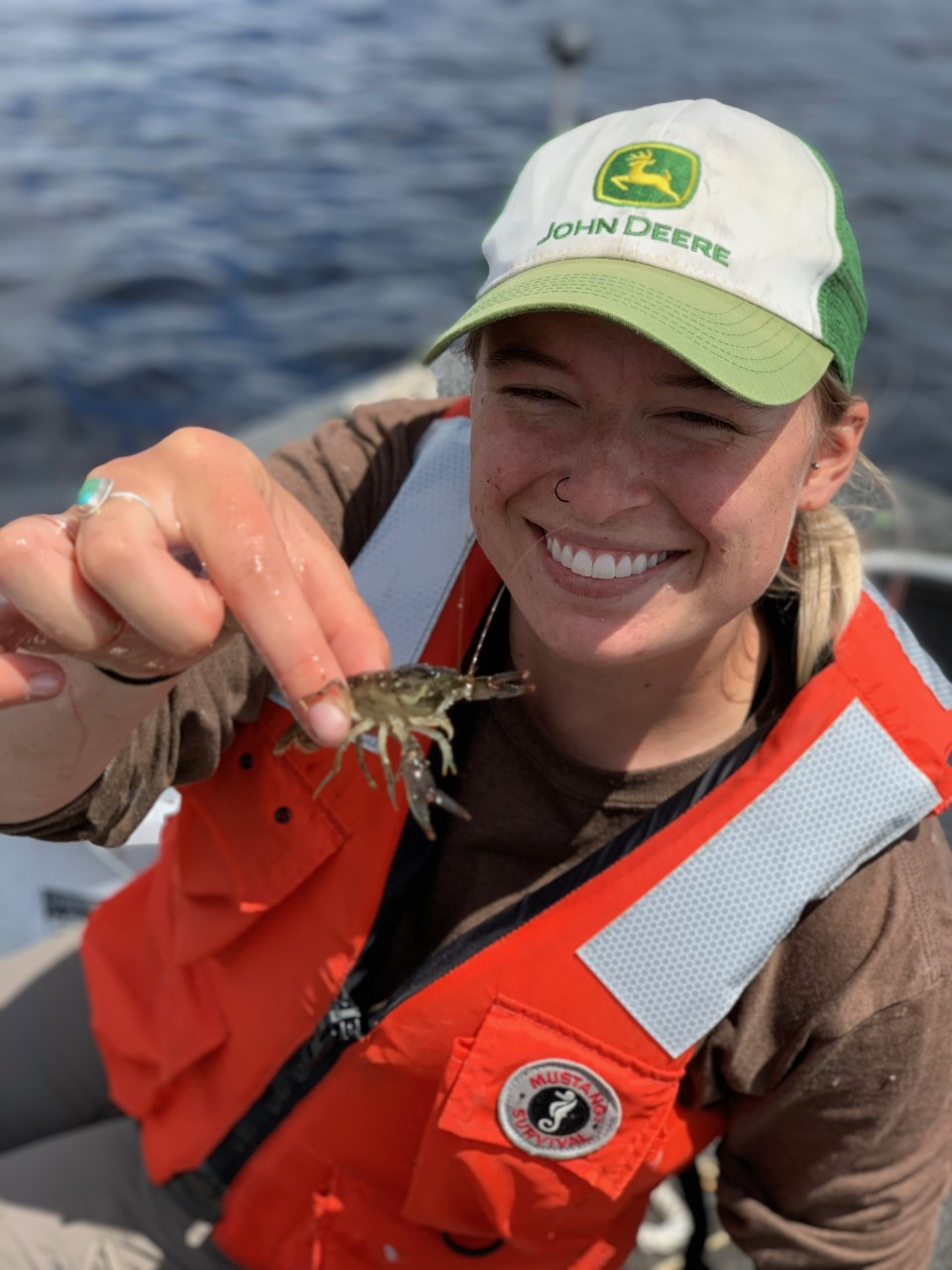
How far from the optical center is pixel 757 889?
225cm

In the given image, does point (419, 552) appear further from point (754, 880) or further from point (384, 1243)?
point (384, 1243)

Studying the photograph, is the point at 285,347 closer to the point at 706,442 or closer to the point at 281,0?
the point at 706,442

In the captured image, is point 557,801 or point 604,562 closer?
point 604,562

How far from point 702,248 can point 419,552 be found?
0.87m

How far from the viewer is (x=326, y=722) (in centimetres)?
163

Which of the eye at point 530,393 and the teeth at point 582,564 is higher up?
the eye at point 530,393

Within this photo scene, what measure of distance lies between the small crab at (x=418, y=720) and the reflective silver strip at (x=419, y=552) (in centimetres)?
24

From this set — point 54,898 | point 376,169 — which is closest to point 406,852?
point 54,898

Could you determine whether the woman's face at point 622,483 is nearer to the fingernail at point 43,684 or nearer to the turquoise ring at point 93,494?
the turquoise ring at point 93,494

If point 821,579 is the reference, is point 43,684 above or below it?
above

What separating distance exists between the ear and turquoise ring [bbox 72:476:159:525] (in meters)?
1.17

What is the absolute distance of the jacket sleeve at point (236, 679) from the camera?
2279 mm

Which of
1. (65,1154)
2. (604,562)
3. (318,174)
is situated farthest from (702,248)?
(318,174)

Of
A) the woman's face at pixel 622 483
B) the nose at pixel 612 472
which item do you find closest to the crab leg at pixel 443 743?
the woman's face at pixel 622 483
